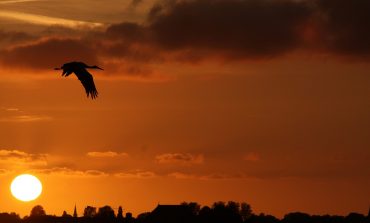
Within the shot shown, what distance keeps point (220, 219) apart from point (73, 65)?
138 metres

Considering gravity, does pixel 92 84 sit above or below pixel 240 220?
below

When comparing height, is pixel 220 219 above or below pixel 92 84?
above

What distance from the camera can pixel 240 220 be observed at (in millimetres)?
199875

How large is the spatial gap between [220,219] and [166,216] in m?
8.59

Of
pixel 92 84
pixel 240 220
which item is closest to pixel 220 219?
pixel 240 220

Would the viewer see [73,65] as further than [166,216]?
No

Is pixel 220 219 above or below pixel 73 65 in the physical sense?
above

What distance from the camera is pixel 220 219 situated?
19650cm

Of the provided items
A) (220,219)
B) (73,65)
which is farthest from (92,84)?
(220,219)

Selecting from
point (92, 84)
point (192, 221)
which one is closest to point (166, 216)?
point (192, 221)

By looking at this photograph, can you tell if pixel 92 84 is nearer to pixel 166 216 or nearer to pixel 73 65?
pixel 73 65

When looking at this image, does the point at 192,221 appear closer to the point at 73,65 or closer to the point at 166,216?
the point at 166,216

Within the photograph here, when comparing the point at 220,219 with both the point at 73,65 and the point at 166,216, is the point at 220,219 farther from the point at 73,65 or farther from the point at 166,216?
the point at 73,65

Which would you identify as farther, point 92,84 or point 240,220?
point 240,220
